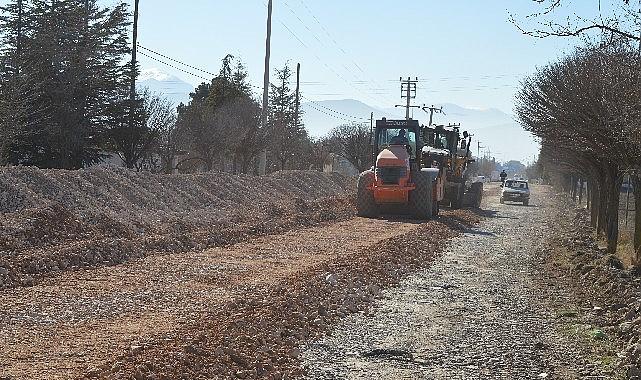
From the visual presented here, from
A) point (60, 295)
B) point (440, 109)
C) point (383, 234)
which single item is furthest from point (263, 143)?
point (440, 109)

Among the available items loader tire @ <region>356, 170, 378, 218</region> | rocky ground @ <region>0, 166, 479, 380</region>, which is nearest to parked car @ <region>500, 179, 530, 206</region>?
loader tire @ <region>356, 170, 378, 218</region>

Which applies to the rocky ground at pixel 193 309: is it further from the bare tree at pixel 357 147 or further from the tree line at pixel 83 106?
the bare tree at pixel 357 147

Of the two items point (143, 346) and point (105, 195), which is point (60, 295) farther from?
point (105, 195)

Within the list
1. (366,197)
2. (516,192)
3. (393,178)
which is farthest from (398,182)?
(516,192)

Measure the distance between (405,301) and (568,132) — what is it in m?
7.88

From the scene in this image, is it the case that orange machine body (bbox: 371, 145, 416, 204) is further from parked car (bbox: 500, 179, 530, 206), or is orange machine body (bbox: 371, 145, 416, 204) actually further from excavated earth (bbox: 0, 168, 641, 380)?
parked car (bbox: 500, 179, 530, 206)

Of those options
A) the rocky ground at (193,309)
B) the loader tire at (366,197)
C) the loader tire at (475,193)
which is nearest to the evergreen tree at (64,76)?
the loader tire at (366,197)

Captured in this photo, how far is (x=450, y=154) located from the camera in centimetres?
3725

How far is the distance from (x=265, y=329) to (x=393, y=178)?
64.5 ft

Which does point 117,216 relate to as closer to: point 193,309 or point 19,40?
point 193,309

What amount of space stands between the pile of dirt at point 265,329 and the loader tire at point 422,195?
12109 millimetres

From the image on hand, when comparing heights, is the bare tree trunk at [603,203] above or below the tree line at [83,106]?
below

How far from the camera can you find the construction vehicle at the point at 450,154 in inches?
1371

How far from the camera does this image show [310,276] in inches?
563
